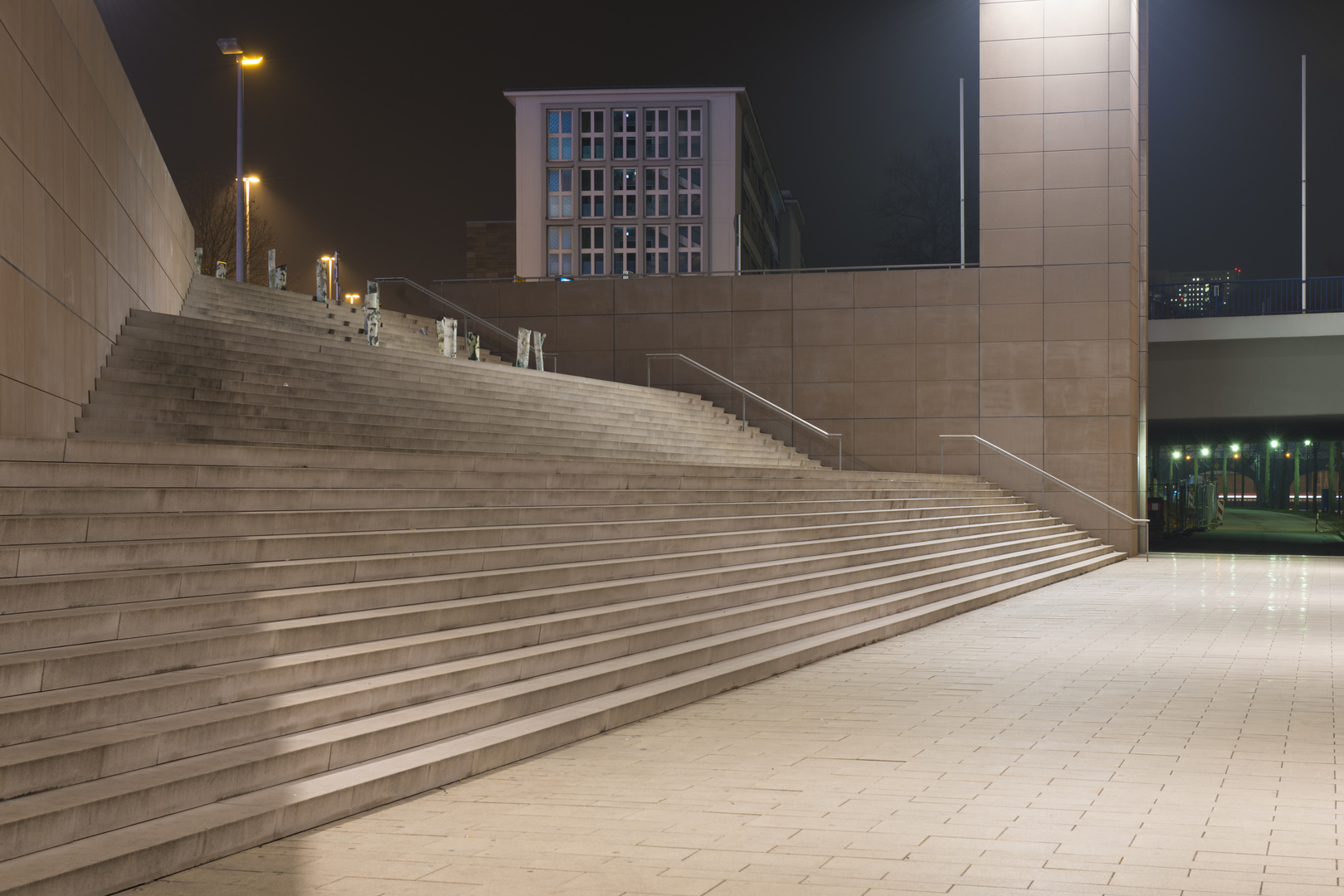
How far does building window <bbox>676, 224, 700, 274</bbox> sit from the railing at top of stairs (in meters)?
65.4

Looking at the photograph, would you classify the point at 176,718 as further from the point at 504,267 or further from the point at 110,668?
the point at 504,267

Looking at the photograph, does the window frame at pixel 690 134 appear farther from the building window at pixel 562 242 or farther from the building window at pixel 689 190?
the building window at pixel 562 242

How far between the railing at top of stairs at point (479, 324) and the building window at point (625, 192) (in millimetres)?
66156

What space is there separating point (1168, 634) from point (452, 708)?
8.95 meters

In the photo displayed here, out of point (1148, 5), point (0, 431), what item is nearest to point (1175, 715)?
point (0, 431)

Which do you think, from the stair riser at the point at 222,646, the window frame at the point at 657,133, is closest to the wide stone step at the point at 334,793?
the stair riser at the point at 222,646

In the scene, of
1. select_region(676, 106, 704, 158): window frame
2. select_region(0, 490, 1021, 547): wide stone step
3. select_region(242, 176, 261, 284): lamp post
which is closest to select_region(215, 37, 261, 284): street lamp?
select_region(242, 176, 261, 284): lamp post

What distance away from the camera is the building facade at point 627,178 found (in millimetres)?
92562

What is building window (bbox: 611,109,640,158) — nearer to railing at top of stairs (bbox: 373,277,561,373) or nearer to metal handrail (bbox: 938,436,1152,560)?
railing at top of stairs (bbox: 373,277,561,373)

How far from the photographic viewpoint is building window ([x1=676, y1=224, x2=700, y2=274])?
9400cm

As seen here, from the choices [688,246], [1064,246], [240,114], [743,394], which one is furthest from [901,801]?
[688,246]

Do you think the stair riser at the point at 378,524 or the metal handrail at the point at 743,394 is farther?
the metal handrail at the point at 743,394

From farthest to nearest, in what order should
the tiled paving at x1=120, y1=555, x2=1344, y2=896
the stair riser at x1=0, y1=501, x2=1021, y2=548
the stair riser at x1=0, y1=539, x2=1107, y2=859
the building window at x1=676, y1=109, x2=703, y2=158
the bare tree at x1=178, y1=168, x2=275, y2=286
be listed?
the building window at x1=676, y1=109, x2=703, y2=158 → the bare tree at x1=178, y1=168, x2=275, y2=286 → the stair riser at x1=0, y1=501, x2=1021, y2=548 → the tiled paving at x1=120, y1=555, x2=1344, y2=896 → the stair riser at x1=0, y1=539, x2=1107, y2=859

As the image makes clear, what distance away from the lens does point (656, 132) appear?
3693 inches
